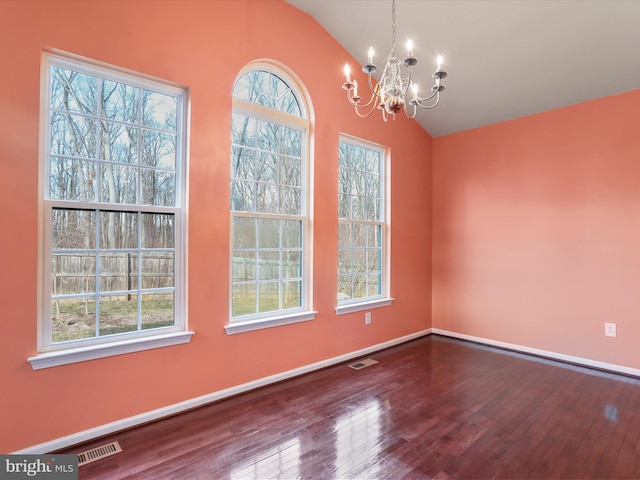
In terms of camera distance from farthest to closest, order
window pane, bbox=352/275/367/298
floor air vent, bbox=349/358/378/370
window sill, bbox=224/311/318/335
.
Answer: window pane, bbox=352/275/367/298
floor air vent, bbox=349/358/378/370
window sill, bbox=224/311/318/335

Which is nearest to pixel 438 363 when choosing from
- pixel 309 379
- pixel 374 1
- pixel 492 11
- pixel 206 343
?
pixel 309 379

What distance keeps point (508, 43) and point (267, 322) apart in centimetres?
338

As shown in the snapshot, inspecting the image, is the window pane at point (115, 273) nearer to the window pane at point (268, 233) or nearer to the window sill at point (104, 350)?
the window sill at point (104, 350)

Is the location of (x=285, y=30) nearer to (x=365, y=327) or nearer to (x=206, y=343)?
(x=206, y=343)

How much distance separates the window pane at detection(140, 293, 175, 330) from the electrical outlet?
4.11 meters

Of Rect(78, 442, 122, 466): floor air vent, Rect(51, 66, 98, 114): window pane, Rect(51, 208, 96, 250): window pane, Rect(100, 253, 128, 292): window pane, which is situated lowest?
Rect(78, 442, 122, 466): floor air vent

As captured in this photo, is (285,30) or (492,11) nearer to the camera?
(492,11)

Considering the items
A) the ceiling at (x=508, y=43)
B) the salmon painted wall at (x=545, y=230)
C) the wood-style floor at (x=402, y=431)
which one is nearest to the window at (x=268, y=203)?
the wood-style floor at (x=402, y=431)

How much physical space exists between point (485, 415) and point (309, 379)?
148 cm

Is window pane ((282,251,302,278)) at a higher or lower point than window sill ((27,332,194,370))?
higher

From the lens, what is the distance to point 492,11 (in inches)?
116

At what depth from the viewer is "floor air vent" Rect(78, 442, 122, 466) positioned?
6.57 ft

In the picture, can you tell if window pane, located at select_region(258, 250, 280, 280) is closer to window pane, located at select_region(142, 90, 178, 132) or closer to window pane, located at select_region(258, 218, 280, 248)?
window pane, located at select_region(258, 218, 280, 248)

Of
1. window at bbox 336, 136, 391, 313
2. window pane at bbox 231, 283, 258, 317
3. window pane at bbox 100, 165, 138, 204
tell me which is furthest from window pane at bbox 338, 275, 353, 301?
window pane at bbox 100, 165, 138, 204
